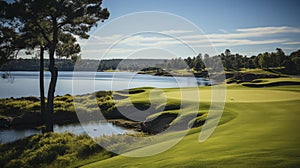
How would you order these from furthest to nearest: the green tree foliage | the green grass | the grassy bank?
the green tree foliage
the grassy bank
the green grass

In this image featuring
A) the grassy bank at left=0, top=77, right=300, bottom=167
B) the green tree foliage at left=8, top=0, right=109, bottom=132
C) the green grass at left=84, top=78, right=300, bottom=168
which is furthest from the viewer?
the green tree foliage at left=8, top=0, right=109, bottom=132

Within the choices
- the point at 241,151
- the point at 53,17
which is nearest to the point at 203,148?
the point at 241,151

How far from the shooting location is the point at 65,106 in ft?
110

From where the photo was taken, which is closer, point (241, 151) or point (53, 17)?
point (241, 151)

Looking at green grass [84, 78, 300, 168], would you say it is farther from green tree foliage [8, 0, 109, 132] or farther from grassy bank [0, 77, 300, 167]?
green tree foliage [8, 0, 109, 132]

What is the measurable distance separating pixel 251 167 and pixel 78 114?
89.3ft

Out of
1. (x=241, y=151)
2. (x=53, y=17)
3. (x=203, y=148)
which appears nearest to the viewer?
(x=241, y=151)

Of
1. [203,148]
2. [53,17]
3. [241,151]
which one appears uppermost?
[53,17]

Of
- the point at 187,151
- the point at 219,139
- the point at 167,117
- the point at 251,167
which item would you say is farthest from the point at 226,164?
the point at 167,117

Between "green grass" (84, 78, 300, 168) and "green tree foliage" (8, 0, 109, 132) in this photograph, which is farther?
"green tree foliage" (8, 0, 109, 132)

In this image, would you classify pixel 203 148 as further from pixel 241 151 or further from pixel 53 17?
pixel 53 17

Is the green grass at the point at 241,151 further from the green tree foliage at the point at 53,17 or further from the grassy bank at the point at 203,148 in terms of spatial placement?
the green tree foliage at the point at 53,17

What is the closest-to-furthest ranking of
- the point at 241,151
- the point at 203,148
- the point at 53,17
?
the point at 241,151 < the point at 203,148 < the point at 53,17

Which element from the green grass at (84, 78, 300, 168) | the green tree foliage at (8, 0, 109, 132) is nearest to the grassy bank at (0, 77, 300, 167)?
the green grass at (84, 78, 300, 168)
